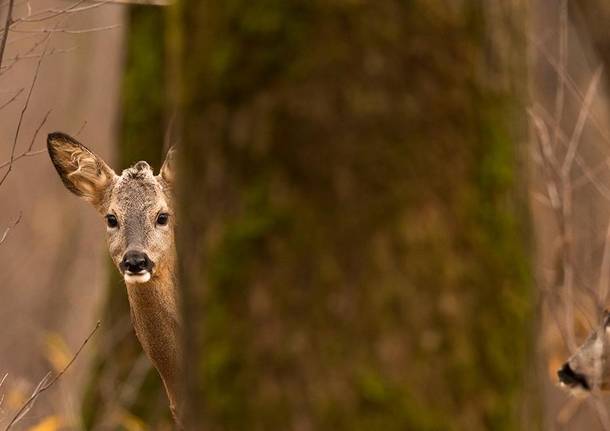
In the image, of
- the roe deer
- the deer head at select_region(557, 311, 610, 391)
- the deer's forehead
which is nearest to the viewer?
the roe deer

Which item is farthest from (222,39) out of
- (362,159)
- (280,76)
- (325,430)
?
(325,430)

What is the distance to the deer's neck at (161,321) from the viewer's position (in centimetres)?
637

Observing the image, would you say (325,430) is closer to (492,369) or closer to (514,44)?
(492,369)

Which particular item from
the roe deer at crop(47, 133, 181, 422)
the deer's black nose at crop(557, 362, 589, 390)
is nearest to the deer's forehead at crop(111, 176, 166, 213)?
the roe deer at crop(47, 133, 181, 422)

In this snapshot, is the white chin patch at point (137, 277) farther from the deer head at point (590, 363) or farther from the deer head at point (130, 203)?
the deer head at point (590, 363)

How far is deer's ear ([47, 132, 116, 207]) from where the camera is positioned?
6.32m

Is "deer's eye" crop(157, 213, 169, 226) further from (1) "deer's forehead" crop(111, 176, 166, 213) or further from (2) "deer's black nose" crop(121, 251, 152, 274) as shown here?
(2) "deer's black nose" crop(121, 251, 152, 274)

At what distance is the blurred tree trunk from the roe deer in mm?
2504

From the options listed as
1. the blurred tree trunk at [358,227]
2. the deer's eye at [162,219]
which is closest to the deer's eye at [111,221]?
the deer's eye at [162,219]

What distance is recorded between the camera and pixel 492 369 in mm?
3518

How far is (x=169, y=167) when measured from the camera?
6.25 m

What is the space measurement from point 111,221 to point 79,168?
280mm

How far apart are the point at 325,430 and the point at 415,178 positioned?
66 centimetres

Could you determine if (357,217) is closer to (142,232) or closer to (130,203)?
(142,232)
